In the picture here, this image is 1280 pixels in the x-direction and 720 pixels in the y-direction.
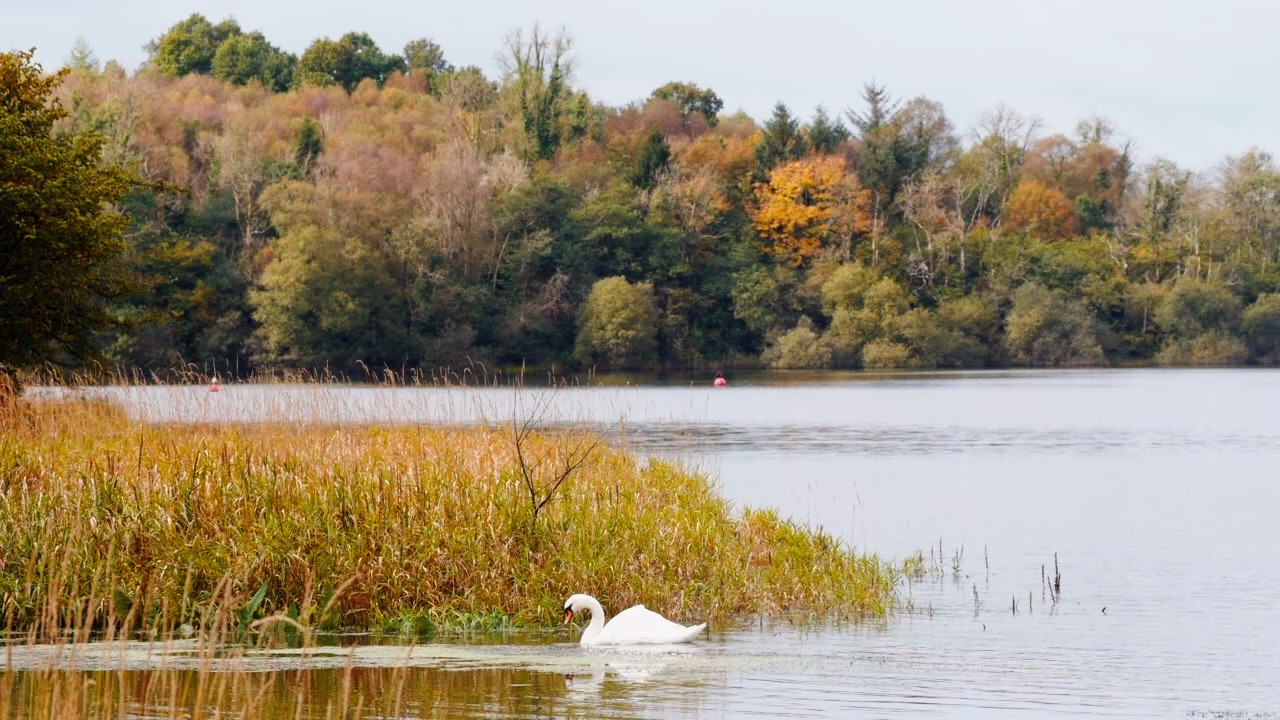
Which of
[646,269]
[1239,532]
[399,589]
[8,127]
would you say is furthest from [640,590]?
[646,269]

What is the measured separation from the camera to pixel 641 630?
43.7 feet

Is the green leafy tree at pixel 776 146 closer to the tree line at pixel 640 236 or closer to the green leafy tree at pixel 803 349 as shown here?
the tree line at pixel 640 236

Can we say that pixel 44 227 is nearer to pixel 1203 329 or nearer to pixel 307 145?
pixel 307 145

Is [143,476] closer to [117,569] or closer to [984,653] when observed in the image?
[117,569]

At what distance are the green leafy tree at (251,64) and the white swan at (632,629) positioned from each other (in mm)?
104936

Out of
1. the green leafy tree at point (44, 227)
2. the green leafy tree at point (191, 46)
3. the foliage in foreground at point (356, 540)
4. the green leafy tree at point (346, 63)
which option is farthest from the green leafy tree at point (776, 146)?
the foliage in foreground at point (356, 540)

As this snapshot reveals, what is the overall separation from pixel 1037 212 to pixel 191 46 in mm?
60416

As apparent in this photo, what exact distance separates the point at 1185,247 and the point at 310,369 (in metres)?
50.5

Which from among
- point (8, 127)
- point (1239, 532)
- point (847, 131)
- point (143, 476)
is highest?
point (847, 131)

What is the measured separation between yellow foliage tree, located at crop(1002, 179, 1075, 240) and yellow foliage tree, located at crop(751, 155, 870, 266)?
10.1 m

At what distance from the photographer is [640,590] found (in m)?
15.1

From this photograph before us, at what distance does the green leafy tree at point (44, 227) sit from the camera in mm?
24562

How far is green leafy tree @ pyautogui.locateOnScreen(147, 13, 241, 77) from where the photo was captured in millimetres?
118000

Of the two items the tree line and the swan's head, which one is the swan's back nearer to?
the swan's head
